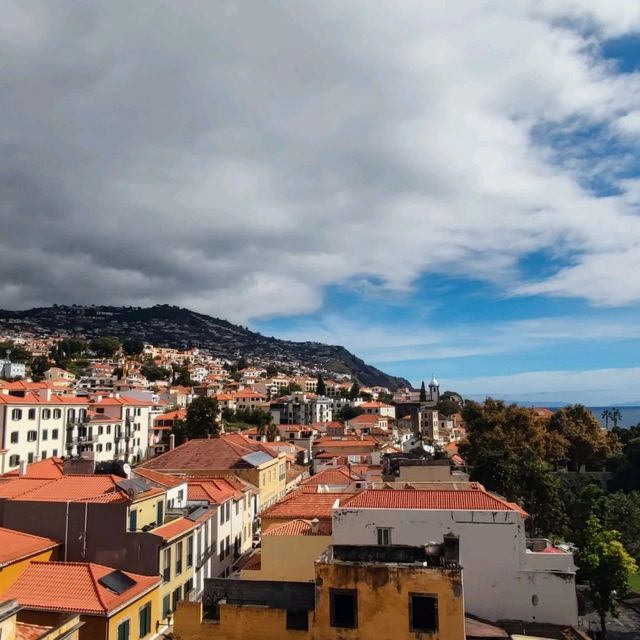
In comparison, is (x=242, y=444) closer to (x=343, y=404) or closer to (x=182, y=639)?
(x=182, y=639)

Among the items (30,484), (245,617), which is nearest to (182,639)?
(245,617)

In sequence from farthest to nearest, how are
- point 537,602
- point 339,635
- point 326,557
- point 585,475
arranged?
point 585,475
point 537,602
point 326,557
point 339,635

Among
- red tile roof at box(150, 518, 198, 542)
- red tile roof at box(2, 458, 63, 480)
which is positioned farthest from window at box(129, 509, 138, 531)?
red tile roof at box(2, 458, 63, 480)

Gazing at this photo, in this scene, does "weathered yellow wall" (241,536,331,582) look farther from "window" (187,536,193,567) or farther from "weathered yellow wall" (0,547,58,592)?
"weathered yellow wall" (0,547,58,592)

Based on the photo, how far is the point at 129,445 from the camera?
67.0 metres

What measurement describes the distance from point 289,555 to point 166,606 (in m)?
5.66

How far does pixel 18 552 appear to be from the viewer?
2016 centimetres

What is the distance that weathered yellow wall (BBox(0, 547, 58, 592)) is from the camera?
1891 cm

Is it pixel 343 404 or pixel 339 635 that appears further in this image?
pixel 343 404

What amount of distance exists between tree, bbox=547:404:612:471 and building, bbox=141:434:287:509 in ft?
111

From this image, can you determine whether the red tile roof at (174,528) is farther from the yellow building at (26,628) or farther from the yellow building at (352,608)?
the yellow building at (26,628)

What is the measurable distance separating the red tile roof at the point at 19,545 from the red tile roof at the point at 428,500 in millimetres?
11922

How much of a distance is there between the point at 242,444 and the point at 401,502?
2774 centimetres

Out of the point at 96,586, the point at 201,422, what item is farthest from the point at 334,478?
the point at 201,422
